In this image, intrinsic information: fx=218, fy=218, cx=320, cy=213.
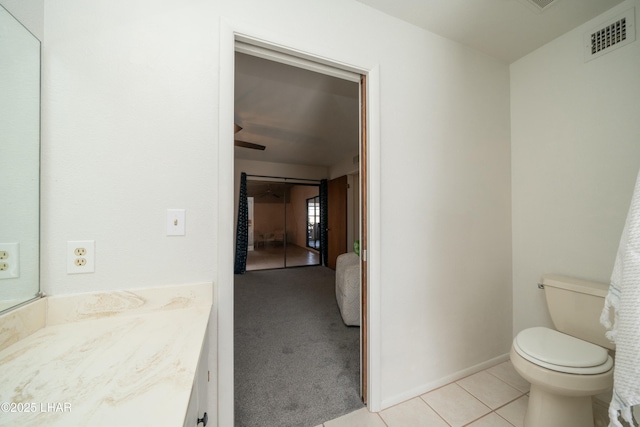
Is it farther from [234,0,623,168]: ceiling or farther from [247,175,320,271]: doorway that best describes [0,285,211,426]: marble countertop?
[247,175,320,271]: doorway

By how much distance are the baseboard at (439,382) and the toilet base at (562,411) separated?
45cm

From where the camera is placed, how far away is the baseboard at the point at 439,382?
1380mm

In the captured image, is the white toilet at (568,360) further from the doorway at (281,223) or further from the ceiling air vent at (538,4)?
the doorway at (281,223)

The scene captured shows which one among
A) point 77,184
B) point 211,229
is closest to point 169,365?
point 211,229

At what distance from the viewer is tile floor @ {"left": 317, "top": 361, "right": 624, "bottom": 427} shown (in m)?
1.27

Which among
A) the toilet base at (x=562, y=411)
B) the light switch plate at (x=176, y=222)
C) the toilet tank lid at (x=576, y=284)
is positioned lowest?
the toilet base at (x=562, y=411)

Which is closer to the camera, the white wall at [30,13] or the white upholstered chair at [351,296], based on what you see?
the white wall at [30,13]

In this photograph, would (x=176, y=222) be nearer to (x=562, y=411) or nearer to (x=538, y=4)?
(x=562, y=411)

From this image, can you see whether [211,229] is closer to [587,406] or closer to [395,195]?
[395,195]

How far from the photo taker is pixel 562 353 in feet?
3.74

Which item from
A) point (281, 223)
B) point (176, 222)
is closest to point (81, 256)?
point (176, 222)

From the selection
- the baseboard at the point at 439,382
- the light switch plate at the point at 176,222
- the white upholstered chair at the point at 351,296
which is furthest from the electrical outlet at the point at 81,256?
the white upholstered chair at the point at 351,296

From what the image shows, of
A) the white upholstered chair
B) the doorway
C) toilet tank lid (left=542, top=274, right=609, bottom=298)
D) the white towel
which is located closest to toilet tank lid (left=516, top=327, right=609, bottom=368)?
toilet tank lid (left=542, top=274, right=609, bottom=298)

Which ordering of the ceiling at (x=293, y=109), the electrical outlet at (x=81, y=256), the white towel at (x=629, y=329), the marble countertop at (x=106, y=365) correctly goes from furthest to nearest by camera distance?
1. the ceiling at (x=293, y=109)
2. the electrical outlet at (x=81, y=256)
3. the white towel at (x=629, y=329)
4. the marble countertop at (x=106, y=365)
